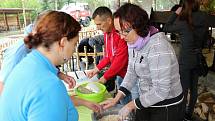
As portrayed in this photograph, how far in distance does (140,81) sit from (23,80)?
758 mm

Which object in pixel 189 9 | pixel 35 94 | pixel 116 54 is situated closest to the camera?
pixel 35 94

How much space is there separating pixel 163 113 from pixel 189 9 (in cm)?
112

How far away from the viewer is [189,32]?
2.16 metres

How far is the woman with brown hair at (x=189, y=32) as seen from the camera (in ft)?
6.93

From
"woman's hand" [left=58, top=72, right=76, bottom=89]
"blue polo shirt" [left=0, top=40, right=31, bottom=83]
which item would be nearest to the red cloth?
"woman's hand" [left=58, top=72, right=76, bottom=89]

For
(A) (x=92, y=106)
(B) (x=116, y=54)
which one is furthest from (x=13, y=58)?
(B) (x=116, y=54)

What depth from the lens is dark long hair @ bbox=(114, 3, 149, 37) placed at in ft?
3.88

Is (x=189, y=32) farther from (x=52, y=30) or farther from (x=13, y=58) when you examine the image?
(x=52, y=30)

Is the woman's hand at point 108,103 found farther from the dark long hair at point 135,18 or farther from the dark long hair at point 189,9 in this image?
the dark long hair at point 189,9

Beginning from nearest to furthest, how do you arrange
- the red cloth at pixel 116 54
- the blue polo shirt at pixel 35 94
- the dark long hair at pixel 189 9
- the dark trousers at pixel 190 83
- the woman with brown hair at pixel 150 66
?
the blue polo shirt at pixel 35 94
the woman with brown hair at pixel 150 66
the red cloth at pixel 116 54
the dark long hair at pixel 189 9
the dark trousers at pixel 190 83

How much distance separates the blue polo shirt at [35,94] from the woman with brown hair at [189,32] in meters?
1.65

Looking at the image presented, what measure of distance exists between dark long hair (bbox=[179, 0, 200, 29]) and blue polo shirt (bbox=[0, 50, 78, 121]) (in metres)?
1.63

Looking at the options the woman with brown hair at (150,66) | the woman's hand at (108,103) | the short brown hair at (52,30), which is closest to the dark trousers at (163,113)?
the woman with brown hair at (150,66)

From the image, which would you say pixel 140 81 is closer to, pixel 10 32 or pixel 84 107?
pixel 84 107
